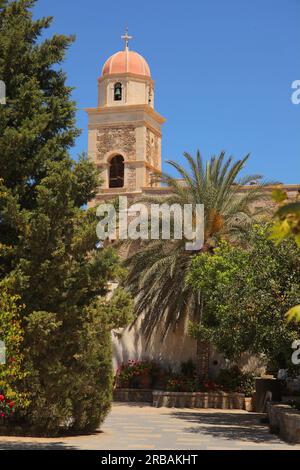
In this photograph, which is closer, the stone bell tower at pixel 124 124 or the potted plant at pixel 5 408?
the potted plant at pixel 5 408

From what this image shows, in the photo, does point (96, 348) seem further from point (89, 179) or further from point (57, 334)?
point (89, 179)

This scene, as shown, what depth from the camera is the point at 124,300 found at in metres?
12.9

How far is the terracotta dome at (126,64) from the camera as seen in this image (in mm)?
40344

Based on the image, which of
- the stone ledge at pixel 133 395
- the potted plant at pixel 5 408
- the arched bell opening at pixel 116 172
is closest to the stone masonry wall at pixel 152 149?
the arched bell opening at pixel 116 172

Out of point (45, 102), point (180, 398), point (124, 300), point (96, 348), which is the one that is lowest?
point (180, 398)

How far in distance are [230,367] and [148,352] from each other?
297 centimetres

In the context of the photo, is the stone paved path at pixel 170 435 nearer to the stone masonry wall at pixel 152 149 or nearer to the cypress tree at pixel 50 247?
the cypress tree at pixel 50 247

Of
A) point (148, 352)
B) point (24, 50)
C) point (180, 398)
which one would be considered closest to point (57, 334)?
point (24, 50)

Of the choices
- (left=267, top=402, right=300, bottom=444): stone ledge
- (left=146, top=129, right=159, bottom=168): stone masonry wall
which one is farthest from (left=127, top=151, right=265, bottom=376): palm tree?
(left=146, top=129, right=159, bottom=168): stone masonry wall

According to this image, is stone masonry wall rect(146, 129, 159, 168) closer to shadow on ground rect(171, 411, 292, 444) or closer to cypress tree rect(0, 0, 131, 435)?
shadow on ground rect(171, 411, 292, 444)

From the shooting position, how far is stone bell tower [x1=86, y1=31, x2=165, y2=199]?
3900 cm

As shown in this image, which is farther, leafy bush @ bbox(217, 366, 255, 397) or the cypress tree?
leafy bush @ bbox(217, 366, 255, 397)

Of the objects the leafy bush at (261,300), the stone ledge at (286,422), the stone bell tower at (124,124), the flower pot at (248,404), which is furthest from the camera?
the stone bell tower at (124,124)

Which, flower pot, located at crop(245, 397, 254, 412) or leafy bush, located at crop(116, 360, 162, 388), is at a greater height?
leafy bush, located at crop(116, 360, 162, 388)
